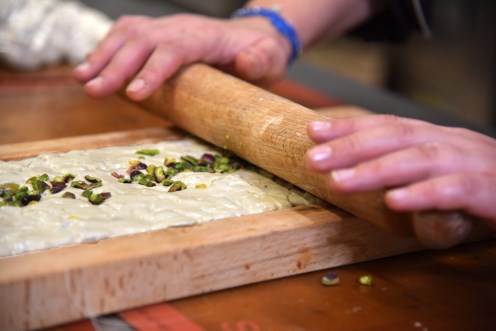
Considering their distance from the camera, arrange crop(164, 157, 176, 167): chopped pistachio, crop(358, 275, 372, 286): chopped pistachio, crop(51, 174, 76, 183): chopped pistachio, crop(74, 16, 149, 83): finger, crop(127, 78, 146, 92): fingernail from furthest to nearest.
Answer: crop(74, 16, 149, 83): finger, crop(127, 78, 146, 92): fingernail, crop(164, 157, 176, 167): chopped pistachio, crop(51, 174, 76, 183): chopped pistachio, crop(358, 275, 372, 286): chopped pistachio

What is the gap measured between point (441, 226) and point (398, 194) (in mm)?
79

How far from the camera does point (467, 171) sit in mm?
830

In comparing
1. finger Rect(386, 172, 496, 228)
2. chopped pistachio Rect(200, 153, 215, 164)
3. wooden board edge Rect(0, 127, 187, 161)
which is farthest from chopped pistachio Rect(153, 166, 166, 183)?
finger Rect(386, 172, 496, 228)

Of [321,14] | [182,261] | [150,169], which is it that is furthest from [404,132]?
[321,14]

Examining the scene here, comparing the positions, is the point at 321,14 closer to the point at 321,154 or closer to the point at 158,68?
the point at 158,68

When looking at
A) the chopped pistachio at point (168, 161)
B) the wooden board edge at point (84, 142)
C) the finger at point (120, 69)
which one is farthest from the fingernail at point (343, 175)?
the finger at point (120, 69)

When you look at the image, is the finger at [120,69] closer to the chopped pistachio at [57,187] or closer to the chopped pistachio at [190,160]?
the chopped pistachio at [190,160]

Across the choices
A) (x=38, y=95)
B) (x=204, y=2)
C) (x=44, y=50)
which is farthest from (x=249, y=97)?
(x=204, y=2)

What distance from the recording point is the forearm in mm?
1731

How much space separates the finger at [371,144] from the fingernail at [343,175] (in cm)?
2

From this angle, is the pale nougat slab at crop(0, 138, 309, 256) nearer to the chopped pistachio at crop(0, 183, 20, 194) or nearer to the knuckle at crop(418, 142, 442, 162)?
the chopped pistachio at crop(0, 183, 20, 194)

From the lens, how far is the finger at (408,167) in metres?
0.82

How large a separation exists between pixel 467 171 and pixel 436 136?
0.22ft

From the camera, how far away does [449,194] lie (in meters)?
0.80
